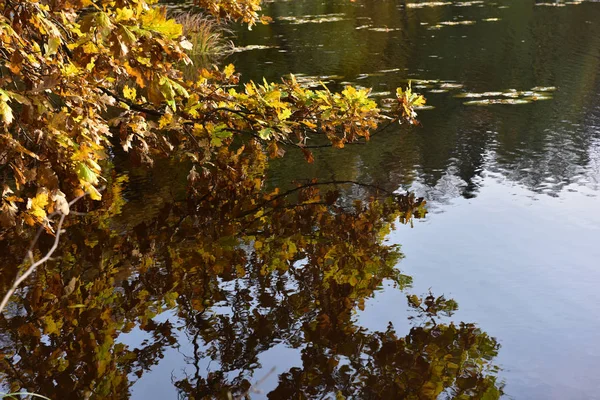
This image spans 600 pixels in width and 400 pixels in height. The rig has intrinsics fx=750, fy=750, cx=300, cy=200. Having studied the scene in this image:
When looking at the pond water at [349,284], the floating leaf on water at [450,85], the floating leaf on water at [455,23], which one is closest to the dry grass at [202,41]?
the floating leaf on water at [450,85]

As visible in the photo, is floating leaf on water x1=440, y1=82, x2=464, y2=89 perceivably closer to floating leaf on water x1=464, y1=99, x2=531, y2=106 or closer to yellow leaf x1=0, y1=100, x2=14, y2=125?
floating leaf on water x1=464, y1=99, x2=531, y2=106

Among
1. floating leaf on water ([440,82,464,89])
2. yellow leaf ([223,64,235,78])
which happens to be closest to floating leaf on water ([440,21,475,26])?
floating leaf on water ([440,82,464,89])

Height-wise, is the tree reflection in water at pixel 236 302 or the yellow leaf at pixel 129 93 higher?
the yellow leaf at pixel 129 93

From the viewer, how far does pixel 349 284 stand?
4.30 m

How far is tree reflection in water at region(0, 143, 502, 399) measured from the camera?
330cm

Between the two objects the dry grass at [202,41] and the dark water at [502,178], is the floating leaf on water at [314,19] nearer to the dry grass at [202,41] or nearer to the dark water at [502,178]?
the dark water at [502,178]

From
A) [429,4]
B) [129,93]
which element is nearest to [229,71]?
[129,93]

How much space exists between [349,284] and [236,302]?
2.20ft

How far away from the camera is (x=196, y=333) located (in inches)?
147

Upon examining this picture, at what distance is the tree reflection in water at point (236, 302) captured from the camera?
3.30 m

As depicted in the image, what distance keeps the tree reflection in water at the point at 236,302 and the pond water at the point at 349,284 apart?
13mm

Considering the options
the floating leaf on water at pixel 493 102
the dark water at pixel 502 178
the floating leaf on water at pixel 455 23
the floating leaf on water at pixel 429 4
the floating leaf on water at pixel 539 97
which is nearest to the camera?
the dark water at pixel 502 178

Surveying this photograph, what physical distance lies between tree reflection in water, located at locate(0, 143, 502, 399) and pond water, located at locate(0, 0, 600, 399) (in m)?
0.01

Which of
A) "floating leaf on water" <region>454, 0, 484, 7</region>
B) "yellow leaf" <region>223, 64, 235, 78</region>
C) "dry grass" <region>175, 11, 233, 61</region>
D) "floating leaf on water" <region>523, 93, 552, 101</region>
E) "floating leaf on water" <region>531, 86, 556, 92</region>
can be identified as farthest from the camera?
"floating leaf on water" <region>454, 0, 484, 7</region>
